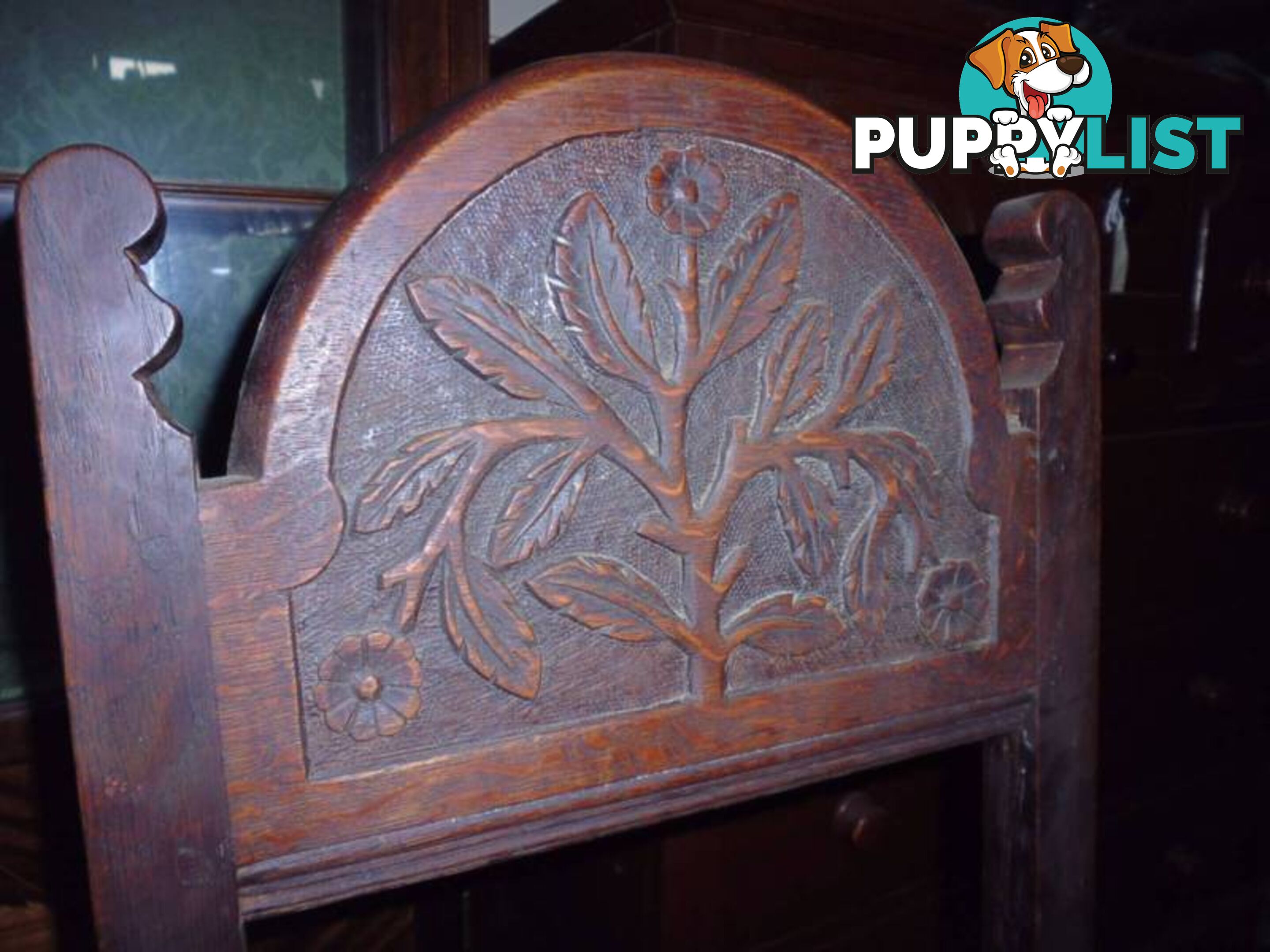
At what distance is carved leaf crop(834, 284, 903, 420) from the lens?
419mm

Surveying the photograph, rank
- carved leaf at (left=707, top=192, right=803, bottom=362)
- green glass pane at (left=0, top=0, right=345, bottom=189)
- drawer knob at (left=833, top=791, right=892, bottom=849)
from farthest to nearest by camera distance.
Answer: drawer knob at (left=833, top=791, right=892, bottom=849) → green glass pane at (left=0, top=0, right=345, bottom=189) → carved leaf at (left=707, top=192, right=803, bottom=362)

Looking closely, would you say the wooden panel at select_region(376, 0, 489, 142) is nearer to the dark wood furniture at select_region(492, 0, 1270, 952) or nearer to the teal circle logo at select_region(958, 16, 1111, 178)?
the dark wood furniture at select_region(492, 0, 1270, 952)

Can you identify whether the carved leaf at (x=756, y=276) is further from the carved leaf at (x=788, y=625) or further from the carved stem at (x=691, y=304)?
the carved leaf at (x=788, y=625)

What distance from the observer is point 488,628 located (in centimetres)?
36

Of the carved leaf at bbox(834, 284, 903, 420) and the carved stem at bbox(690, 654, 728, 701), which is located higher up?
the carved leaf at bbox(834, 284, 903, 420)

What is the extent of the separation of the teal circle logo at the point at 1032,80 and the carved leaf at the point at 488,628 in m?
0.68

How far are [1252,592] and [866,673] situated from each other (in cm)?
94

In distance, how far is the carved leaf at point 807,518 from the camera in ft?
1.36

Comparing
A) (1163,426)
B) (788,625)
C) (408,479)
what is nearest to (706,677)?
(788,625)

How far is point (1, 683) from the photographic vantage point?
0.75 meters

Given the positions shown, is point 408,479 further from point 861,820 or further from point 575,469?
point 861,820

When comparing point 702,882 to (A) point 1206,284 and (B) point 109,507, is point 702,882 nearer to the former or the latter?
(B) point 109,507

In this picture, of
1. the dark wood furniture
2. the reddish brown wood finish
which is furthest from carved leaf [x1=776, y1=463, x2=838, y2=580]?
the dark wood furniture

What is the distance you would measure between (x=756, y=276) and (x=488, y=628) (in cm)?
18
